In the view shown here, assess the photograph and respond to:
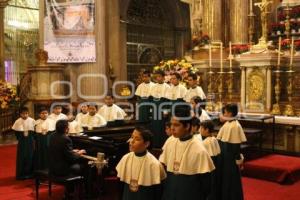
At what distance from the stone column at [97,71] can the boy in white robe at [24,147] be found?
15.4 feet

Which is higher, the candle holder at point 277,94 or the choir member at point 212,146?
the candle holder at point 277,94

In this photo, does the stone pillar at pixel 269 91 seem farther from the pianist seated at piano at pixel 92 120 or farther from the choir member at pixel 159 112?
the pianist seated at piano at pixel 92 120

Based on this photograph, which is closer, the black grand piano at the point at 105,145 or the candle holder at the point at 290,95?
the black grand piano at the point at 105,145

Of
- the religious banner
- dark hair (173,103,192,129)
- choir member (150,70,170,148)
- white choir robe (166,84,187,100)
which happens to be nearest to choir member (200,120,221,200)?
dark hair (173,103,192,129)

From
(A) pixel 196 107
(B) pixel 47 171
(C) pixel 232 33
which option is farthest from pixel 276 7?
(B) pixel 47 171

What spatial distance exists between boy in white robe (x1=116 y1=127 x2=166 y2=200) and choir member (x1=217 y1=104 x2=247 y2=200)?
206 centimetres

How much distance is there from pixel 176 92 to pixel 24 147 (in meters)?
3.24

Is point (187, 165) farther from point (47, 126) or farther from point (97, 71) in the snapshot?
point (97, 71)

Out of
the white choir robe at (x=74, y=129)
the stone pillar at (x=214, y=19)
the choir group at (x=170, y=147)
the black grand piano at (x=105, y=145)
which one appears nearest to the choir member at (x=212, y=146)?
the choir group at (x=170, y=147)

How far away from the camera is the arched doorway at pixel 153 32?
16812 mm

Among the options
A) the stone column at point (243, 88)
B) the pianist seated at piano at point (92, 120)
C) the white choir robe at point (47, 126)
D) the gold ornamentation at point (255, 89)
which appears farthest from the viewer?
the stone column at point (243, 88)

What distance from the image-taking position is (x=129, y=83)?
52.4 ft

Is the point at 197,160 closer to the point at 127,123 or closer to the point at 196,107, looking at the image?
the point at 196,107

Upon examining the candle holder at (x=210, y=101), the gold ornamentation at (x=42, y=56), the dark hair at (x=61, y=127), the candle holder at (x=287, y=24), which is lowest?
the dark hair at (x=61, y=127)
